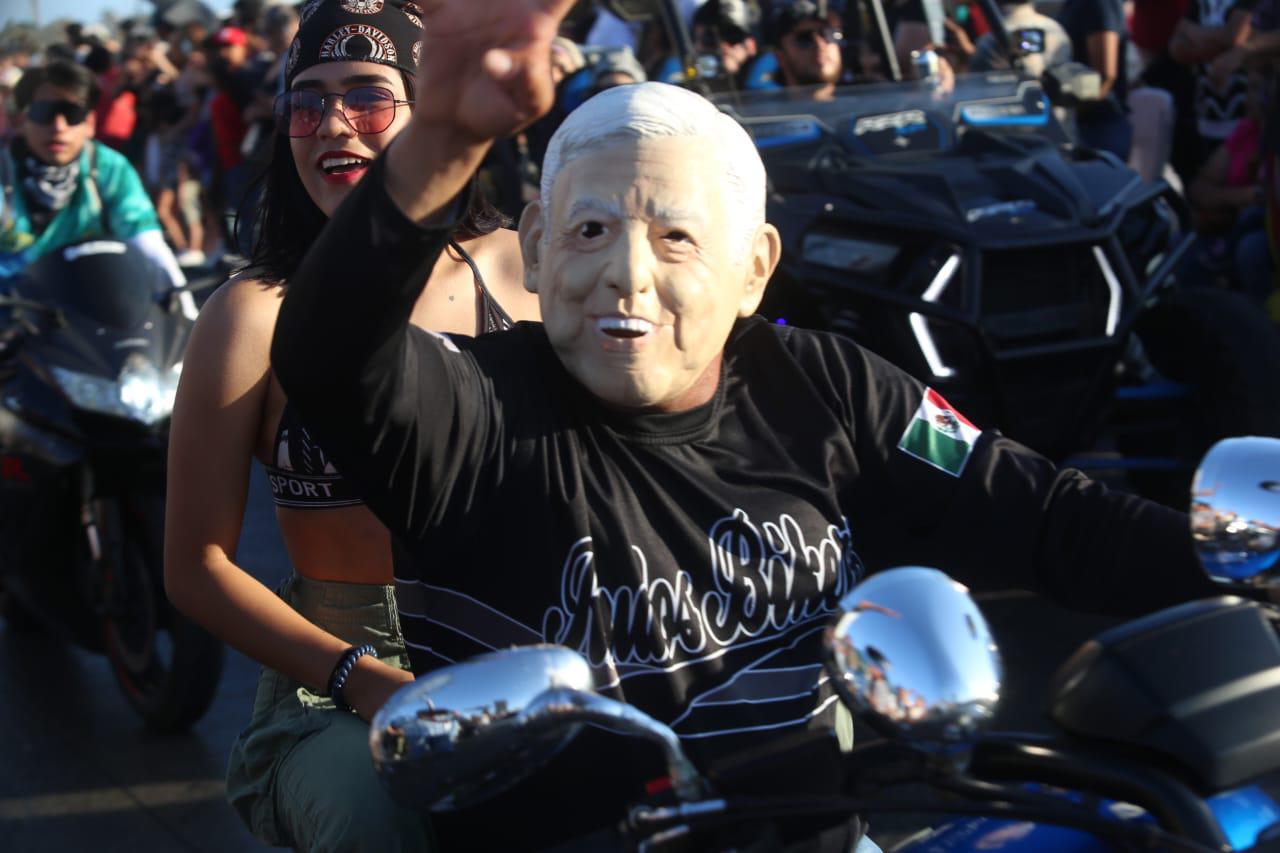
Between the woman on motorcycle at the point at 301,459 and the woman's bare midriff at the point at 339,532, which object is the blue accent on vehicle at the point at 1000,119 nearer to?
the woman on motorcycle at the point at 301,459

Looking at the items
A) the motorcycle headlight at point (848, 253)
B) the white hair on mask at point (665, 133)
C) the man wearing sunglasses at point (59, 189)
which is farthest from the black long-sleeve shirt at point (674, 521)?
the man wearing sunglasses at point (59, 189)

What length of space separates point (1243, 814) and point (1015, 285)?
13.5ft

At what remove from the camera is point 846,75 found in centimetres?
648

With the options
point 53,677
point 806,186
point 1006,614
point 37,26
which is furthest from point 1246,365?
point 37,26

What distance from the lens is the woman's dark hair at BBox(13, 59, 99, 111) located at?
6.07 meters

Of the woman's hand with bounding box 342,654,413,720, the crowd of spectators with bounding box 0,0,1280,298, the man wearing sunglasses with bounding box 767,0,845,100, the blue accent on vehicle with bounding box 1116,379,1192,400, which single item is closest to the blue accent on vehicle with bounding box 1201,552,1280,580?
the woman's hand with bounding box 342,654,413,720

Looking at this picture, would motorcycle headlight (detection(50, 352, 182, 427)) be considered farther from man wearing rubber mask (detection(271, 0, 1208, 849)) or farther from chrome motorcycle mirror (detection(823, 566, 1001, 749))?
chrome motorcycle mirror (detection(823, 566, 1001, 749))

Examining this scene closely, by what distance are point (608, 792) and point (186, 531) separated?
95cm

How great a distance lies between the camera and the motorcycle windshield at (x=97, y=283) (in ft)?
16.1

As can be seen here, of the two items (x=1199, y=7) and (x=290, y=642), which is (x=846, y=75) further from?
(x=290, y=642)

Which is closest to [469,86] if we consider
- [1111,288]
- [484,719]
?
[484,719]

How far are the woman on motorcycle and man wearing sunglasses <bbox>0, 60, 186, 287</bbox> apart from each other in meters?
3.44

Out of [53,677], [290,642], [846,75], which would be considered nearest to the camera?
[290,642]

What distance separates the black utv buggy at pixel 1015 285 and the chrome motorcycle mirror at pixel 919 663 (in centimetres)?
396
